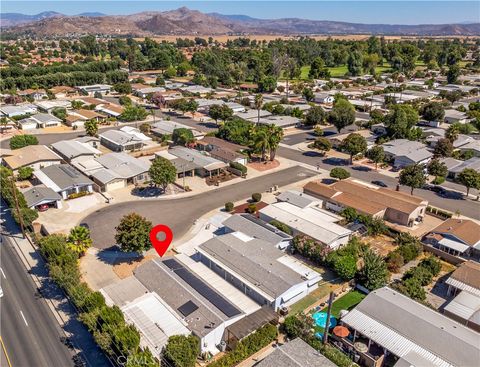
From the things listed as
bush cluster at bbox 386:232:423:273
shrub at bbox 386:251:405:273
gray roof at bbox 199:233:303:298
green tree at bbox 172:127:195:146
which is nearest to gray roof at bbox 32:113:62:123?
green tree at bbox 172:127:195:146

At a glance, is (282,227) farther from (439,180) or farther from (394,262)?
(439,180)

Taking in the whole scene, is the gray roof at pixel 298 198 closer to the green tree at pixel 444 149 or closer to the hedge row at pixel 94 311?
the hedge row at pixel 94 311

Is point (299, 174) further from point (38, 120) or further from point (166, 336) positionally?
point (38, 120)

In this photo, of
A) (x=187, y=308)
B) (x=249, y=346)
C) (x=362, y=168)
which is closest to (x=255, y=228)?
(x=187, y=308)

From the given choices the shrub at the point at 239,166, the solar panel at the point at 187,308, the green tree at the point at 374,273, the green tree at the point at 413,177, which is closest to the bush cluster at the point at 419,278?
the green tree at the point at 374,273

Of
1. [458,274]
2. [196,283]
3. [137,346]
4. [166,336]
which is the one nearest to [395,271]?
[458,274]
